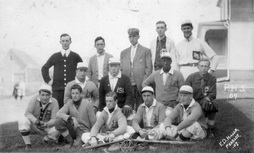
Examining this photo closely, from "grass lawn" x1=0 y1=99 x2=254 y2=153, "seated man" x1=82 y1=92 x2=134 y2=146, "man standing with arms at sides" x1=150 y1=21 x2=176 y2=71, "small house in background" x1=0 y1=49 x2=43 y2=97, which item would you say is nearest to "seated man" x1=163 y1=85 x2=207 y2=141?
"grass lawn" x1=0 y1=99 x2=254 y2=153

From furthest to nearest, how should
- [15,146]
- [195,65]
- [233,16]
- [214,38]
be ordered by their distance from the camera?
[214,38] < [233,16] < [195,65] < [15,146]

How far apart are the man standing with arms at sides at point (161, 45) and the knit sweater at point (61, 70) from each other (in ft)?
4.83

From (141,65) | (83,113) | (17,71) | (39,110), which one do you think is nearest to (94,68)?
(141,65)

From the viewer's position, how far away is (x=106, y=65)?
5.42 meters

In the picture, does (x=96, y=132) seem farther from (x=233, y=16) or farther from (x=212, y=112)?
(x=233, y=16)

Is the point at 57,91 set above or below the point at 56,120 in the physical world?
above

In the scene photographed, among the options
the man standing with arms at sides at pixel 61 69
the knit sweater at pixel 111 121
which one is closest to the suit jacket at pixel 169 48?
the knit sweater at pixel 111 121

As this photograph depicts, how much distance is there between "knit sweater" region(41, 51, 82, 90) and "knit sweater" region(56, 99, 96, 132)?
83cm

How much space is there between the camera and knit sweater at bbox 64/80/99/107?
496 centimetres

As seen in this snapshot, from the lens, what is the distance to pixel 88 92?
199 inches

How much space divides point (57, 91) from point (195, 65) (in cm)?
253

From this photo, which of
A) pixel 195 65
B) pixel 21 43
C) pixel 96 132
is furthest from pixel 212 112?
pixel 21 43

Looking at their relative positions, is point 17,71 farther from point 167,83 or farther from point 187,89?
point 187,89

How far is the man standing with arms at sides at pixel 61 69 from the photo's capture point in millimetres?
5402
